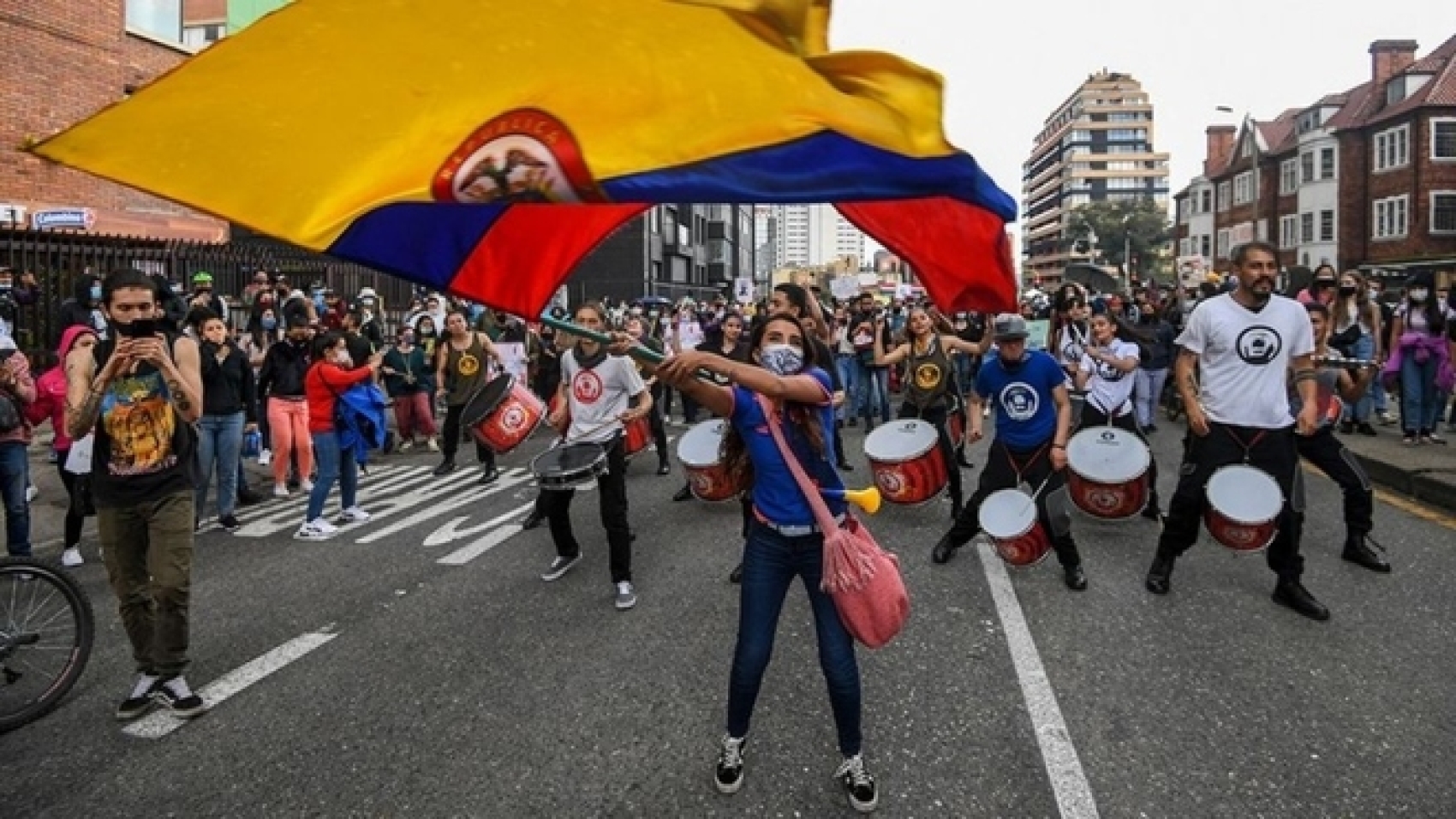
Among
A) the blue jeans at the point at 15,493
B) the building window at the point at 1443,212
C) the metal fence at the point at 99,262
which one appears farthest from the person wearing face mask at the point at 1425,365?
the building window at the point at 1443,212

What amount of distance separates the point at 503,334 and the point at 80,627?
10215 millimetres

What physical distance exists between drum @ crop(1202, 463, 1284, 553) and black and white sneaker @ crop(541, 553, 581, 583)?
3.97 metres

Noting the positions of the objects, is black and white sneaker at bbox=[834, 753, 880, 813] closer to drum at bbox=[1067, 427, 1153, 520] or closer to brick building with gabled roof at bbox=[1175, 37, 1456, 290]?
drum at bbox=[1067, 427, 1153, 520]

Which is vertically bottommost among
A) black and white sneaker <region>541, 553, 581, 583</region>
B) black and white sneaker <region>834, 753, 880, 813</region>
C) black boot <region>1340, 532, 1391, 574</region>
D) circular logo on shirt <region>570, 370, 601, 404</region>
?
black and white sneaker <region>834, 753, 880, 813</region>

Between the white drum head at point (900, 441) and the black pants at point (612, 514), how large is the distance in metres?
1.93

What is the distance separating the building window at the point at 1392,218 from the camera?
130ft

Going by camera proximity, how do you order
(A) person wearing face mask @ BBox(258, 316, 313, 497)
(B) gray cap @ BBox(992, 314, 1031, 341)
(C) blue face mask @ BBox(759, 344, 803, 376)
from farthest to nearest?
(A) person wearing face mask @ BBox(258, 316, 313, 497)
(B) gray cap @ BBox(992, 314, 1031, 341)
(C) blue face mask @ BBox(759, 344, 803, 376)

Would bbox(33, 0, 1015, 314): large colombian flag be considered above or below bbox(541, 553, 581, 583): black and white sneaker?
above

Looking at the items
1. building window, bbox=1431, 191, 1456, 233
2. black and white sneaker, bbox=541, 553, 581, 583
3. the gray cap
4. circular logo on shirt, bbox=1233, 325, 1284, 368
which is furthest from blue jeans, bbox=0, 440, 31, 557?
building window, bbox=1431, 191, 1456, 233

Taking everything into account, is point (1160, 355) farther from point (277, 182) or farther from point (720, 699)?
point (277, 182)

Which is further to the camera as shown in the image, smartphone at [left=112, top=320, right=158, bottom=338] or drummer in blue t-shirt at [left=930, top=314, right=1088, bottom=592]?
drummer in blue t-shirt at [left=930, top=314, right=1088, bottom=592]

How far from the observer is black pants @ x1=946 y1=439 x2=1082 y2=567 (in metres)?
5.48

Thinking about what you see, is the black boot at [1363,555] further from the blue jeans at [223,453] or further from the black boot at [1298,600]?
the blue jeans at [223,453]

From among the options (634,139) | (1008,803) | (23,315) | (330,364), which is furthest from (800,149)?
(23,315)
